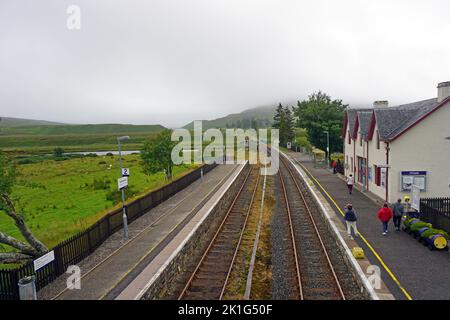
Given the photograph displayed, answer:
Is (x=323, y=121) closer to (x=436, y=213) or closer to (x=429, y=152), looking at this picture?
(x=429, y=152)

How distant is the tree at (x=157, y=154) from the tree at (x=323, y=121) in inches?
903

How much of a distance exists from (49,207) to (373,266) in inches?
1071

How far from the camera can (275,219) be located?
23.3 metres

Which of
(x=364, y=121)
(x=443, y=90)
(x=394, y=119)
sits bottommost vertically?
(x=394, y=119)

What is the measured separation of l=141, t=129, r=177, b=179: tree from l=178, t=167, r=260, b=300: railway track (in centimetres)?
1088

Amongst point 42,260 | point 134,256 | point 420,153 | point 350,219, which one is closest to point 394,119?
point 420,153

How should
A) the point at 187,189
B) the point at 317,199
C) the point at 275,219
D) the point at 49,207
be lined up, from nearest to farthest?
the point at 275,219 → the point at 317,199 → the point at 49,207 → the point at 187,189

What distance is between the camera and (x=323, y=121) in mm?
49625

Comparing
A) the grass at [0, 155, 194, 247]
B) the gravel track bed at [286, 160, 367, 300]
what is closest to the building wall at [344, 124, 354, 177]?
the gravel track bed at [286, 160, 367, 300]

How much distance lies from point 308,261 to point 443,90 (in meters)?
15.8

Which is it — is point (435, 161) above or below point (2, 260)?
above
